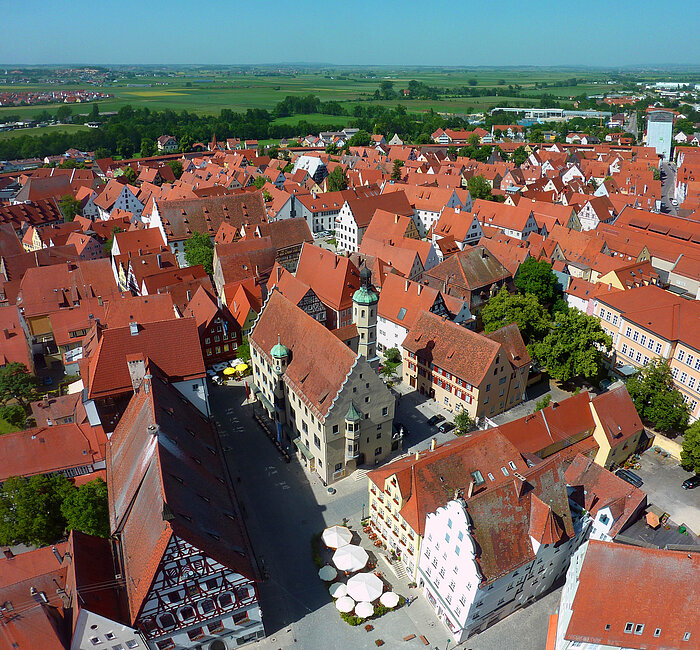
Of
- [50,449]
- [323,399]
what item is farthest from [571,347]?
[50,449]

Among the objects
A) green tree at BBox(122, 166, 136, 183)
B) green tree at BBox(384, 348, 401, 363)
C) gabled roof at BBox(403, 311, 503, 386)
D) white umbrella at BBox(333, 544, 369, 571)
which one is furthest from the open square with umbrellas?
green tree at BBox(122, 166, 136, 183)

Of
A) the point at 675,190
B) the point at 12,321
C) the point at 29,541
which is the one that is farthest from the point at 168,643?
the point at 675,190

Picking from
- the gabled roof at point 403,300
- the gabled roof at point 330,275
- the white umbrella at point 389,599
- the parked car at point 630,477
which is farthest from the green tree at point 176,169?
the white umbrella at point 389,599

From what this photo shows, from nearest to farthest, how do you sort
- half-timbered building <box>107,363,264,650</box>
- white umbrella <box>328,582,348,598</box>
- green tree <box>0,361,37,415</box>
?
half-timbered building <box>107,363,264,650</box>
white umbrella <box>328,582,348,598</box>
green tree <box>0,361,37,415</box>

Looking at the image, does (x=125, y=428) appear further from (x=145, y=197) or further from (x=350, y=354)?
(x=145, y=197)

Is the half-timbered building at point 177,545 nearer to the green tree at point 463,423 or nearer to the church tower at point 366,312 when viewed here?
the church tower at point 366,312

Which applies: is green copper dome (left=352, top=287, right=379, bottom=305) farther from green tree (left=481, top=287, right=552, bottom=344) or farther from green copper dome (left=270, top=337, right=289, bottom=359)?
green tree (left=481, top=287, right=552, bottom=344)

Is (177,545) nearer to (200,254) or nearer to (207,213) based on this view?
(200,254)
